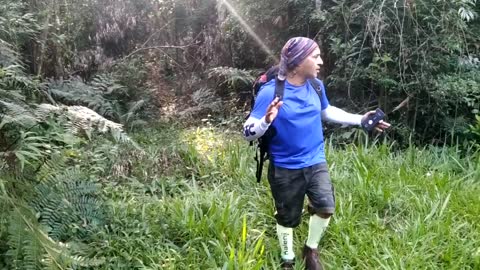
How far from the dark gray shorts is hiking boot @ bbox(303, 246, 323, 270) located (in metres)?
0.32

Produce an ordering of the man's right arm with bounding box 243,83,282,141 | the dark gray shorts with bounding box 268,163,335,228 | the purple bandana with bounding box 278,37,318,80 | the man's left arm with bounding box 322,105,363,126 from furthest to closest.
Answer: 1. the man's left arm with bounding box 322,105,363,126
2. the dark gray shorts with bounding box 268,163,335,228
3. the purple bandana with bounding box 278,37,318,80
4. the man's right arm with bounding box 243,83,282,141

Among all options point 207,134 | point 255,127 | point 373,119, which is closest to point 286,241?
point 255,127

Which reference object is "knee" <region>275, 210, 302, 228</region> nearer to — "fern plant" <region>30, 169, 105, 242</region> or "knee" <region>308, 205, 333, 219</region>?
"knee" <region>308, 205, 333, 219</region>

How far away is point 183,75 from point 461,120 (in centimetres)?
515

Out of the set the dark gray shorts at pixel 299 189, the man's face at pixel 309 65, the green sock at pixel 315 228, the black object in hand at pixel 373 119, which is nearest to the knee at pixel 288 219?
the dark gray shorts at pixel 299 189

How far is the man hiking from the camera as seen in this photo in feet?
11.1

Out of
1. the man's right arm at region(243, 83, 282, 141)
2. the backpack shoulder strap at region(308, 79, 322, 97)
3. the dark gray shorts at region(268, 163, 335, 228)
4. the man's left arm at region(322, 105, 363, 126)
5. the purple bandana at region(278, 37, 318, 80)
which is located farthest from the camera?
the man's left arm at region(322, 105, 363, 126)

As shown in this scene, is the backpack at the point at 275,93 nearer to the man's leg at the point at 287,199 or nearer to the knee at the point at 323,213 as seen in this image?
the man's leg at the point at 287,199

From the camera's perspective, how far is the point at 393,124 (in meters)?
6.58

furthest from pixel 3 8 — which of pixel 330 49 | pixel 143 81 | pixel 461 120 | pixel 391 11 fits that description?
pixel 461 120

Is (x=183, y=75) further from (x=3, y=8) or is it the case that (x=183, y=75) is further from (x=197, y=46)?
(x=3, y=8)

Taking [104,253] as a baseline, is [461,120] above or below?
above

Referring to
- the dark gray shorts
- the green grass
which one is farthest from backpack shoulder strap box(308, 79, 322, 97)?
the green grass

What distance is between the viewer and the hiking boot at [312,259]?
12.2 feet
